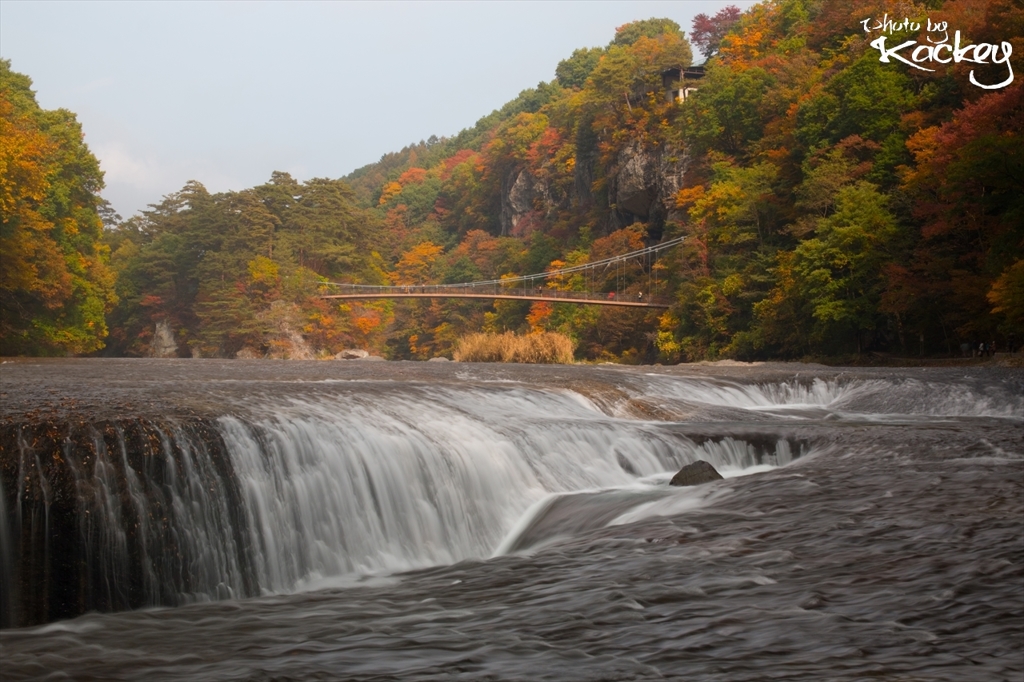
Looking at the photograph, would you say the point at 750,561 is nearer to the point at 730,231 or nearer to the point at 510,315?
the point at 730,231

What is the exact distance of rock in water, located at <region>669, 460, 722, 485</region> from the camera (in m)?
10.7

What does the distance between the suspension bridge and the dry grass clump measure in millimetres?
8109

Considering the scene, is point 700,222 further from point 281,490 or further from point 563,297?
point 281,490

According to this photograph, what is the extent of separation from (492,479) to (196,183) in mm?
77174

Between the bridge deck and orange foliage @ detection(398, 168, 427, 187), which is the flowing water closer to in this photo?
Result: the bridge deck

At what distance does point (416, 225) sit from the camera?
122 m

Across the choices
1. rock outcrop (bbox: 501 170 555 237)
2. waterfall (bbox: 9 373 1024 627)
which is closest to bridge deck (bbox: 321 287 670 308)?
rock outcrop (bbox: 501 170 555 237)

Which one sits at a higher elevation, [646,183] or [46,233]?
[646,183]

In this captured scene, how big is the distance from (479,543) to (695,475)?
2.54 metres

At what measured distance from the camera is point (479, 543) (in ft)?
33.3

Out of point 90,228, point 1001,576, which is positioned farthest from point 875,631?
point 90,228

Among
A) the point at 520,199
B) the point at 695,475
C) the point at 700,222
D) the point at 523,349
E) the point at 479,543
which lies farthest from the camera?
the point at 520,199

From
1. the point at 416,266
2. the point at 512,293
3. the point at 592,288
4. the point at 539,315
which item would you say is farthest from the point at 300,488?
the point at 416,266

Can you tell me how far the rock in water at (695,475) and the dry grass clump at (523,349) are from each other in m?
36.4
